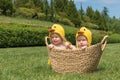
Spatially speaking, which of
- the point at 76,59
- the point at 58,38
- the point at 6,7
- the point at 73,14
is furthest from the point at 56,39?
the point at 73,14

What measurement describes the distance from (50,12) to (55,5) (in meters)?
3.77

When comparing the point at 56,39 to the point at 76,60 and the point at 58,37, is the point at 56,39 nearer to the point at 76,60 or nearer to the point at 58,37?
the point at 58,37

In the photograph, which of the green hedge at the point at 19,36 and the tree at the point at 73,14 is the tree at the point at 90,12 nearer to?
the tree at the point at 73,14

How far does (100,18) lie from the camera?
58.9 metres

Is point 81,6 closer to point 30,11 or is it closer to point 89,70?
point 30,11

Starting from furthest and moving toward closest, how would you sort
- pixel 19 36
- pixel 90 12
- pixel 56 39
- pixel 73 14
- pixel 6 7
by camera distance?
pixel 90 12
pixel 73 14
pixel 6 7
pixel 19 36
pixel 56 39

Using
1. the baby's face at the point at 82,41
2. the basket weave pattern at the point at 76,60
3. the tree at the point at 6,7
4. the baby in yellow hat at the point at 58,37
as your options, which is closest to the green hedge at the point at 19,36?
the baby in yellow hat at the point at 58,37

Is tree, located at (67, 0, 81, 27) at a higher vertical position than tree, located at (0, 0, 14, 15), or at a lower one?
lower

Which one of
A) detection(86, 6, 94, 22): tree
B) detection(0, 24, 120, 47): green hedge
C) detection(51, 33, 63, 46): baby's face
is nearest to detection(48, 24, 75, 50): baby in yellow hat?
detection(51, 33, 63, 46): baby's face

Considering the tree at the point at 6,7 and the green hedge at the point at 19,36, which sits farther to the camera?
the tree at the point at 6,7

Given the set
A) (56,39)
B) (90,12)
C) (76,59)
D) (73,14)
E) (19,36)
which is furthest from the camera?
(90,12)

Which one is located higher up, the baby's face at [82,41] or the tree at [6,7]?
the baby's face at [82,41]

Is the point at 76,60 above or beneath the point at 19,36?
above

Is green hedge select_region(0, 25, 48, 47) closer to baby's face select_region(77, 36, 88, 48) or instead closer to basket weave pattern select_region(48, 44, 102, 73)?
baby's face select_region(77, 36, 88, 48)
